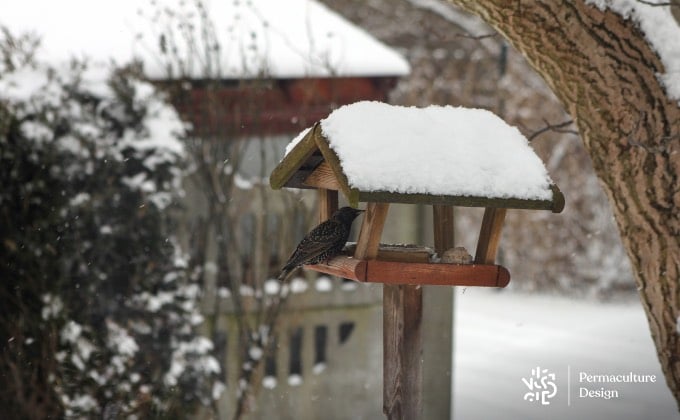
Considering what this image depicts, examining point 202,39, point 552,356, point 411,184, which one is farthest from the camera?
point 552,356

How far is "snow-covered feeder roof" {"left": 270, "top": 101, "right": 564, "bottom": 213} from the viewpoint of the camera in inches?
109

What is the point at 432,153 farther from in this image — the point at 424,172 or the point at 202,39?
the point at 202,39

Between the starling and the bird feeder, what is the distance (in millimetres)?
83

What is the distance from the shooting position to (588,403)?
7.25 metres

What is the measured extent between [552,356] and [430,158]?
6542 millimetres

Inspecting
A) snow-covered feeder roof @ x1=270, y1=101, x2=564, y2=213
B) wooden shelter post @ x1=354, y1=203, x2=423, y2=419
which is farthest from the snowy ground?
snow-covered feeder roof @ x1=270, y1=101, x2=564, y2=213

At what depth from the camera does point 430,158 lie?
9.37ft

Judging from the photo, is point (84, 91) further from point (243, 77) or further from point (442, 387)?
point (442, 387)

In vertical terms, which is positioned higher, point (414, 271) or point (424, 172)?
point (424, 172)

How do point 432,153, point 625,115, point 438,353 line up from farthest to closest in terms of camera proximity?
point 438,353
point 625,115
point 432,153

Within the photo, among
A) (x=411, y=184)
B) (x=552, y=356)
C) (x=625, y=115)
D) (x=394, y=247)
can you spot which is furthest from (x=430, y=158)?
(x=552, y=356)

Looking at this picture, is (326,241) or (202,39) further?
(202,39)

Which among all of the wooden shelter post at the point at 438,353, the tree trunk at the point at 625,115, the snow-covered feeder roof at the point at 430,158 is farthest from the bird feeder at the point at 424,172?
the wooden shelter post at the point at 438,353

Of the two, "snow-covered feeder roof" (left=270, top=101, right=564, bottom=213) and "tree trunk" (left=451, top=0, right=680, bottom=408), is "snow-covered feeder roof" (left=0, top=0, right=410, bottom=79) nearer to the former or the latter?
"tree trunk" (left=451, top=0, right=680, bottom=408)
